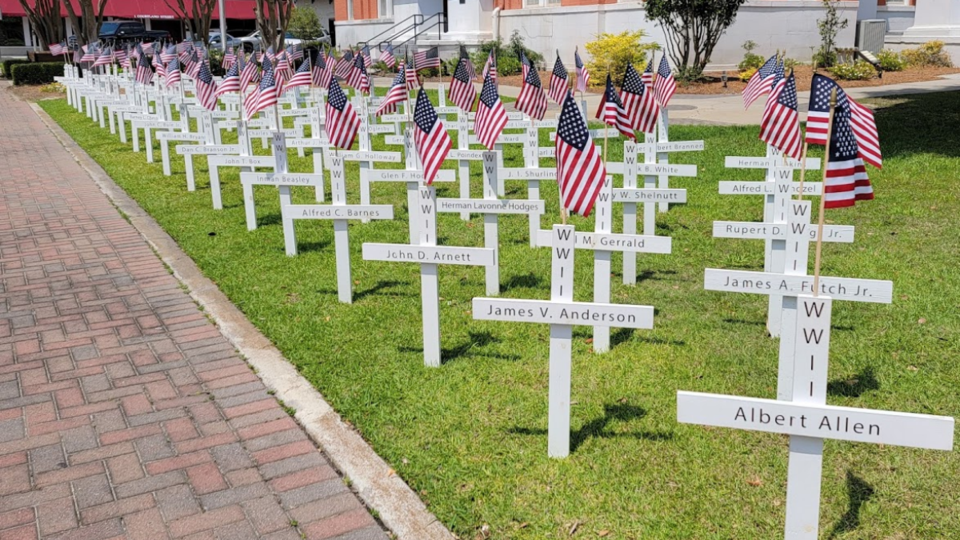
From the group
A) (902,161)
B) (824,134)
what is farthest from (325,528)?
(902,161)

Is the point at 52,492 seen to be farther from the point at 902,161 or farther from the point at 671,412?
the point at 902,161

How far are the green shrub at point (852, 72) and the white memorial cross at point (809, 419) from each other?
20.2m

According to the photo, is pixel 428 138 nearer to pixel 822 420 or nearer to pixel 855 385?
pixel 855 385

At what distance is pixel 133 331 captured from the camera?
22.1 feet

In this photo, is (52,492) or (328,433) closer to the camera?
(52,492)

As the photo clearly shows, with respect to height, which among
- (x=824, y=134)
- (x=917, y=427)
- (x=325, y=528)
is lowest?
(x=325, y=528)

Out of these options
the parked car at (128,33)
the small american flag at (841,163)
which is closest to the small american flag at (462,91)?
the small american flag at (841,163)

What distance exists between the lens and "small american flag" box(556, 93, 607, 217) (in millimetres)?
4727

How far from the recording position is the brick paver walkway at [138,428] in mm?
4180

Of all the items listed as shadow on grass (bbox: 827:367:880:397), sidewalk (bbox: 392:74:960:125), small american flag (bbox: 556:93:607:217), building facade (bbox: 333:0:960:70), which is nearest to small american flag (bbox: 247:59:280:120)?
small american flag (bbox: 556:93:607:217)

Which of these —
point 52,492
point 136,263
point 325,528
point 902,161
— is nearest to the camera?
point 325,528

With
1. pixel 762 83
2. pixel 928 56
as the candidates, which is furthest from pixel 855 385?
pixel 928 56

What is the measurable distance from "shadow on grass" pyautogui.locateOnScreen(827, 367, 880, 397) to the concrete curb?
254 centimetres

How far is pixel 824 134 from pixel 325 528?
3.30 metres
